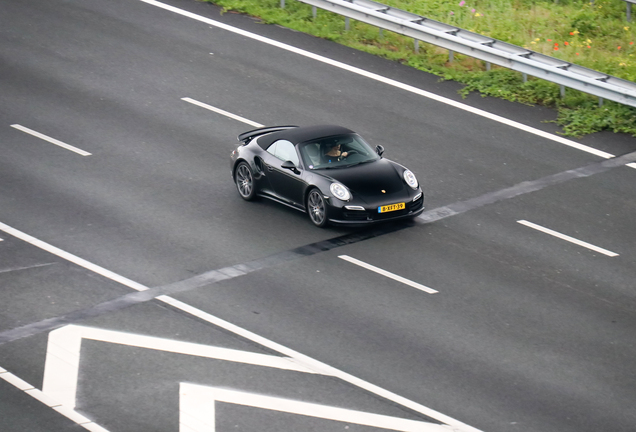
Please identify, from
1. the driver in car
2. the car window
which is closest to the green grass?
the driver in car

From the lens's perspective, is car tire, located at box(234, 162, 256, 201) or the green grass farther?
the green grass

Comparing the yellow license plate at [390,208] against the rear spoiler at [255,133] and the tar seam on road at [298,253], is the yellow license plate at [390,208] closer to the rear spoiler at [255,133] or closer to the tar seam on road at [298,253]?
the tar seam on road at [298,253]

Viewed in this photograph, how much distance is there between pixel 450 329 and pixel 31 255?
20.7 ft

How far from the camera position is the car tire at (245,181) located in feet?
53.0

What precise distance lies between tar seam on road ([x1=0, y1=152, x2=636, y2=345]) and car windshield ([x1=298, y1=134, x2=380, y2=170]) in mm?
1208

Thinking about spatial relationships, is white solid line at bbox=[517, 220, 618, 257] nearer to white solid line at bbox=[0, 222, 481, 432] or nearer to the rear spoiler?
the rear spoiler

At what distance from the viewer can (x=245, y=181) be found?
1631cm

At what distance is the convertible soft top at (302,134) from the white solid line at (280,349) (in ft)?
12.8

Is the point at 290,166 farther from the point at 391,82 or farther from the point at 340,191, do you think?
the point at 391,82

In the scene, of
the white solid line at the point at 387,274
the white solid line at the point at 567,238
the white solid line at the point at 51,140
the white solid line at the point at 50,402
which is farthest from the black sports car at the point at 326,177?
the white solid line at the point at 50,402

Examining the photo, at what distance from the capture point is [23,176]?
→ 16.7m

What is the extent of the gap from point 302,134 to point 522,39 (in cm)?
902

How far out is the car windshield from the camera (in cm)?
1552

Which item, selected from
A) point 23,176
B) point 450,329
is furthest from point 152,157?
point 450,329
